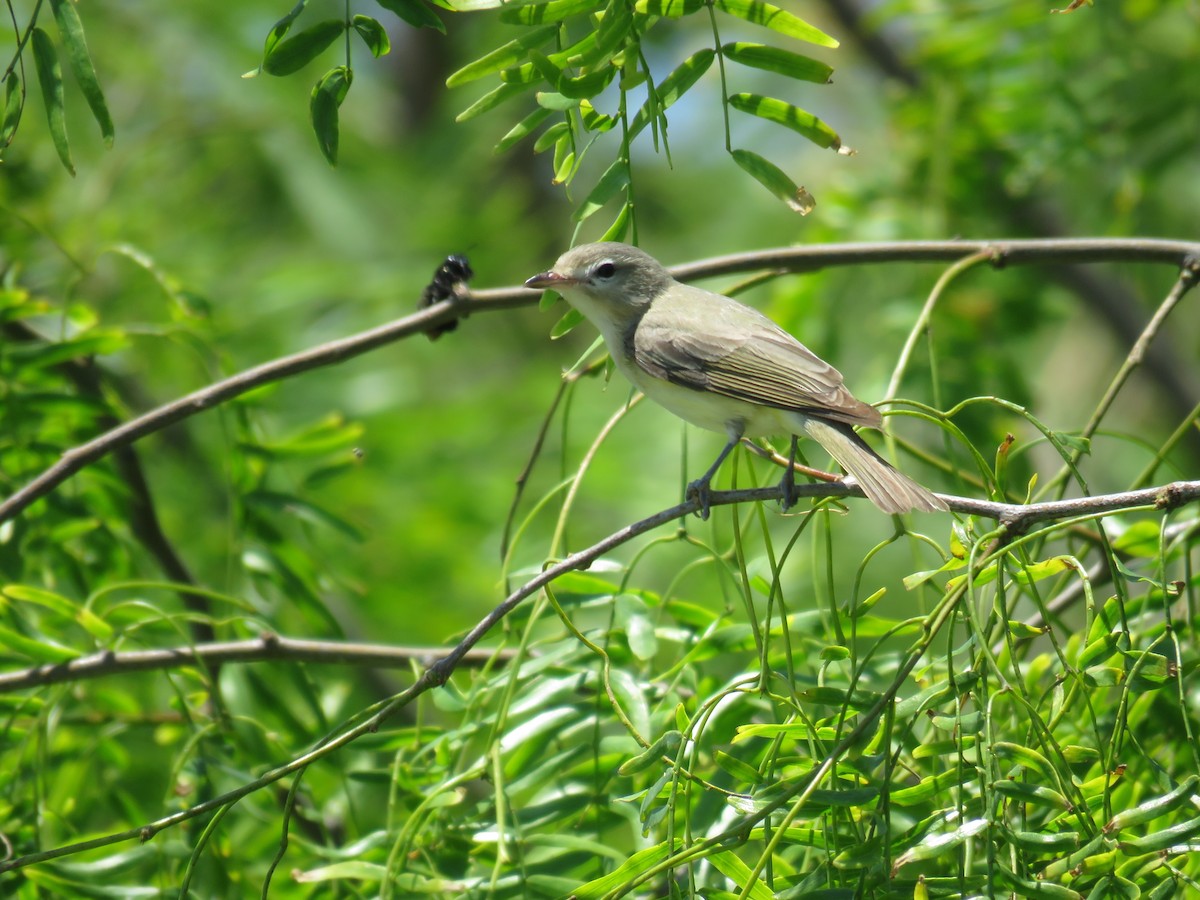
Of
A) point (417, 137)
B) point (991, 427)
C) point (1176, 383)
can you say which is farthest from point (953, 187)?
point (417, 137)

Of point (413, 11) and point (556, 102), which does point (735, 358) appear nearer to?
point (556, 102)

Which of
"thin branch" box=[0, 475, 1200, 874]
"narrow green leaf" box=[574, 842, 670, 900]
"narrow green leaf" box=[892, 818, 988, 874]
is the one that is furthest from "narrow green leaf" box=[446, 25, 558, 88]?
"narrow green leaf" box=[892, 818, 988, 874]

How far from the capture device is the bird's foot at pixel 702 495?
248 centimetres

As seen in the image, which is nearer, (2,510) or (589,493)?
(2,510)

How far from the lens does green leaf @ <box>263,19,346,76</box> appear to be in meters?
2.18

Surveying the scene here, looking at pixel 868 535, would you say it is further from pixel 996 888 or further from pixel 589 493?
pixel 996 888

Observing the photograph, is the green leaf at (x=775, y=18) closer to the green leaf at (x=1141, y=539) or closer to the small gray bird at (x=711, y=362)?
the small gray bird at (x=711, y=362)

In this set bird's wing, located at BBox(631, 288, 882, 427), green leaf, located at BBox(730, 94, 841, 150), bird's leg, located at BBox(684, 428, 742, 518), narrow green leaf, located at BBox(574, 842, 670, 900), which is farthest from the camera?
bird's wing, located at BBox(631, 288, 882, 427)

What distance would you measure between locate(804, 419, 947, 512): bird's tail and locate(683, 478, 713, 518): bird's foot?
0.29 m

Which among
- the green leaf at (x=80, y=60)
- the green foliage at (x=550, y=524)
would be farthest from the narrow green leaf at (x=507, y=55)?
the green leaf at (x=80, y=60)

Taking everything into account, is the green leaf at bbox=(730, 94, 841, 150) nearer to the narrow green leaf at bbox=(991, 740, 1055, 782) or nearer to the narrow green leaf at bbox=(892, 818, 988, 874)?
the narrow green leaf at bbox=(991, 740, 1055, 782)

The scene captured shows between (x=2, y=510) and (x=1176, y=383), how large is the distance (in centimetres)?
551

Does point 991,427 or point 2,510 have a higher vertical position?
point 2,510

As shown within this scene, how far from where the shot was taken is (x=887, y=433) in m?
2.60
